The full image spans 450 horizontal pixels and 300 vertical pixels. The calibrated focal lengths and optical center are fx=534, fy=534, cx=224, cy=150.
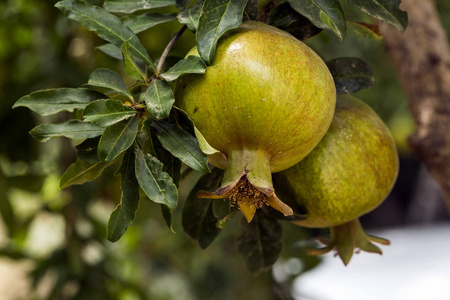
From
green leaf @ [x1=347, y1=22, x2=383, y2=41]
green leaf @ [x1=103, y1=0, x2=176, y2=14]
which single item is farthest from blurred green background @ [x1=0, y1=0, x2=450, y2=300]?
green leaf @ [x1=347, y1=22, x2=383, y2=41]

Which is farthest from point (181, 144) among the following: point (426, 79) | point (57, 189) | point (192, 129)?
point (57, 189)

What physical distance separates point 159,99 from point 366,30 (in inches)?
15.4

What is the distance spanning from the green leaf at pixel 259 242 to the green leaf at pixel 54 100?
383 mm

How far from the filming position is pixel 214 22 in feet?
2.27

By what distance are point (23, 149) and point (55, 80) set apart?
0.85 ft

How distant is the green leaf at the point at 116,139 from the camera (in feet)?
2.17

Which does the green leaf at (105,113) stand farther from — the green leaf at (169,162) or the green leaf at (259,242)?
the green leaf at (259,242)

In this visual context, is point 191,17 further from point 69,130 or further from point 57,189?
point 57,189

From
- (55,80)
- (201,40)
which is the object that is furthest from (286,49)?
(55,80)

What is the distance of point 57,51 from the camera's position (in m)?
1.90

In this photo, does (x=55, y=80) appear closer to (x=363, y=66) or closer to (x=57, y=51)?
(x=57, y=51)

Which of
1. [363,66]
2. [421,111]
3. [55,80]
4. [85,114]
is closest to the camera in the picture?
[85,114]

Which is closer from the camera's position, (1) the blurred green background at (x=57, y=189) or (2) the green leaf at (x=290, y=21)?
(2) the green leaf at (x=290, y=21)

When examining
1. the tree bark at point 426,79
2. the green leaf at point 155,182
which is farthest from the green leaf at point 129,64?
the tree bark at point 426,79
